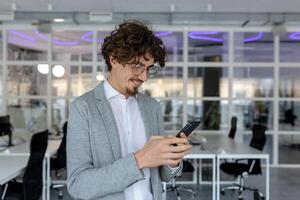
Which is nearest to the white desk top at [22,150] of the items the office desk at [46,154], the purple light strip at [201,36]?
the office desk at [46,154]

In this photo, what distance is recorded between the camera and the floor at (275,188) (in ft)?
19.5

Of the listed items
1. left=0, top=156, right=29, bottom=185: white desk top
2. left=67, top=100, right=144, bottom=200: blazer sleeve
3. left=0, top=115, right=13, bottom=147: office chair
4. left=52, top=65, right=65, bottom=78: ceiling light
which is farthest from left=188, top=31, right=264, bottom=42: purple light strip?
left=67, top=100, right=144, bottom=200: blazer sleeve

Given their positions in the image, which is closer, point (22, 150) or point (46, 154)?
point (46, 154)

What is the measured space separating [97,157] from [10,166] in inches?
114

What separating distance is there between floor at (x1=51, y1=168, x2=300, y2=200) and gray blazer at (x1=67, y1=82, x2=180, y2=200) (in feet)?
14.2

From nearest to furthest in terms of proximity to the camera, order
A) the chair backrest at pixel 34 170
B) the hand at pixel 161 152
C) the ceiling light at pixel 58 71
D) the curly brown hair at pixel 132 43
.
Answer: the hand at pixel 161 152
the curly brown hair at pixel 132 43
the chair backrest at pixel 34 170
the ceiling light at pixel 58 71

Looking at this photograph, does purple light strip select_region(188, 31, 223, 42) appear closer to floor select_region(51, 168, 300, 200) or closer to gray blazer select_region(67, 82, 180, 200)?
floor select_region(51, 168, 300, 200)

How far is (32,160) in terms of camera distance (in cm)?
384

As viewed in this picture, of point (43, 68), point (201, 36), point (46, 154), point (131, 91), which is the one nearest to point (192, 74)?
point (201, 36)

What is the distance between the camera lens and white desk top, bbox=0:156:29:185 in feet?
10.6

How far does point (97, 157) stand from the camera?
1.06 m

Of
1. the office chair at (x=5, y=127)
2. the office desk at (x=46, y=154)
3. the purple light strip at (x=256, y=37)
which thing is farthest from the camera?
the purple light strip at (x=256, y=37)
